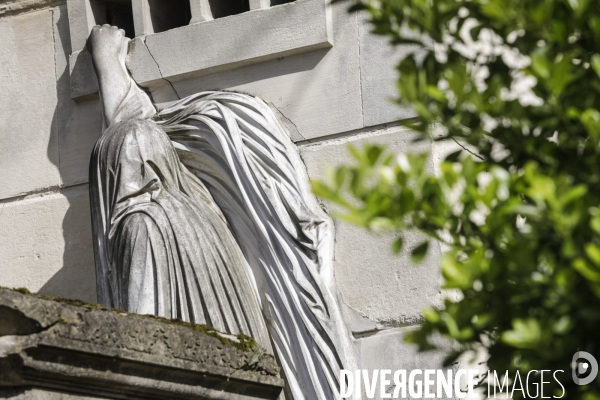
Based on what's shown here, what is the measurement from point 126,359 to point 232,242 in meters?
1.67

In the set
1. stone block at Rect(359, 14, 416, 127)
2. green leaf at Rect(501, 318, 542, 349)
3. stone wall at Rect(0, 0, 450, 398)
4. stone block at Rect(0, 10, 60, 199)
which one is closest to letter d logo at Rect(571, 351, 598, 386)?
green leaf at Rect(501, 318, 542, 349)

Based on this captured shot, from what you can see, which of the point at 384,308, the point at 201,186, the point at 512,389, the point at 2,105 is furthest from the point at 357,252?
the point at 512,389

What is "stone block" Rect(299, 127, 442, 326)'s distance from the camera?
5.49m

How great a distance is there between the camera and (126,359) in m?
4.09

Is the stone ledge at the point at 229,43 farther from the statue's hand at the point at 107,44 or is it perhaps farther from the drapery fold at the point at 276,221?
the drapery fold at the point at 276,221

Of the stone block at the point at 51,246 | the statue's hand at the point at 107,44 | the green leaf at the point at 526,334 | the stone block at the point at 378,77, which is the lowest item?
the stone block at the point at 51,246

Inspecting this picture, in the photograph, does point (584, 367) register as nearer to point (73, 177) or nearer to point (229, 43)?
point (229, 43)

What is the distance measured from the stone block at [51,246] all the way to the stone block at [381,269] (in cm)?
127

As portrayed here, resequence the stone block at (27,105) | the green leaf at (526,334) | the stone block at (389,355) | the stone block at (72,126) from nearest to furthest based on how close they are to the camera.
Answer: the green leaf at (526,334) → the stone block at (389,355) → the stone block at (72,126) → the stone block at (27,105)

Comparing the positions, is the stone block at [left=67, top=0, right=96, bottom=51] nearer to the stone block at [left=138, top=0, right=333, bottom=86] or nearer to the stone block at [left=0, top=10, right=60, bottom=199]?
the stone block at [left=0, top=10, right=60, bottom=199]

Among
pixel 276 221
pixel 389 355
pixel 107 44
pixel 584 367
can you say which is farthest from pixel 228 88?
pixel 584 367

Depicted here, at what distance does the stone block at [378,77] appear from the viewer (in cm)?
573

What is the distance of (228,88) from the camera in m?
6.07

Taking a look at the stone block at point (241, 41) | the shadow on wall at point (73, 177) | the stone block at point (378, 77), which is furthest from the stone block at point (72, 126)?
the stone block at point (378, 77)
